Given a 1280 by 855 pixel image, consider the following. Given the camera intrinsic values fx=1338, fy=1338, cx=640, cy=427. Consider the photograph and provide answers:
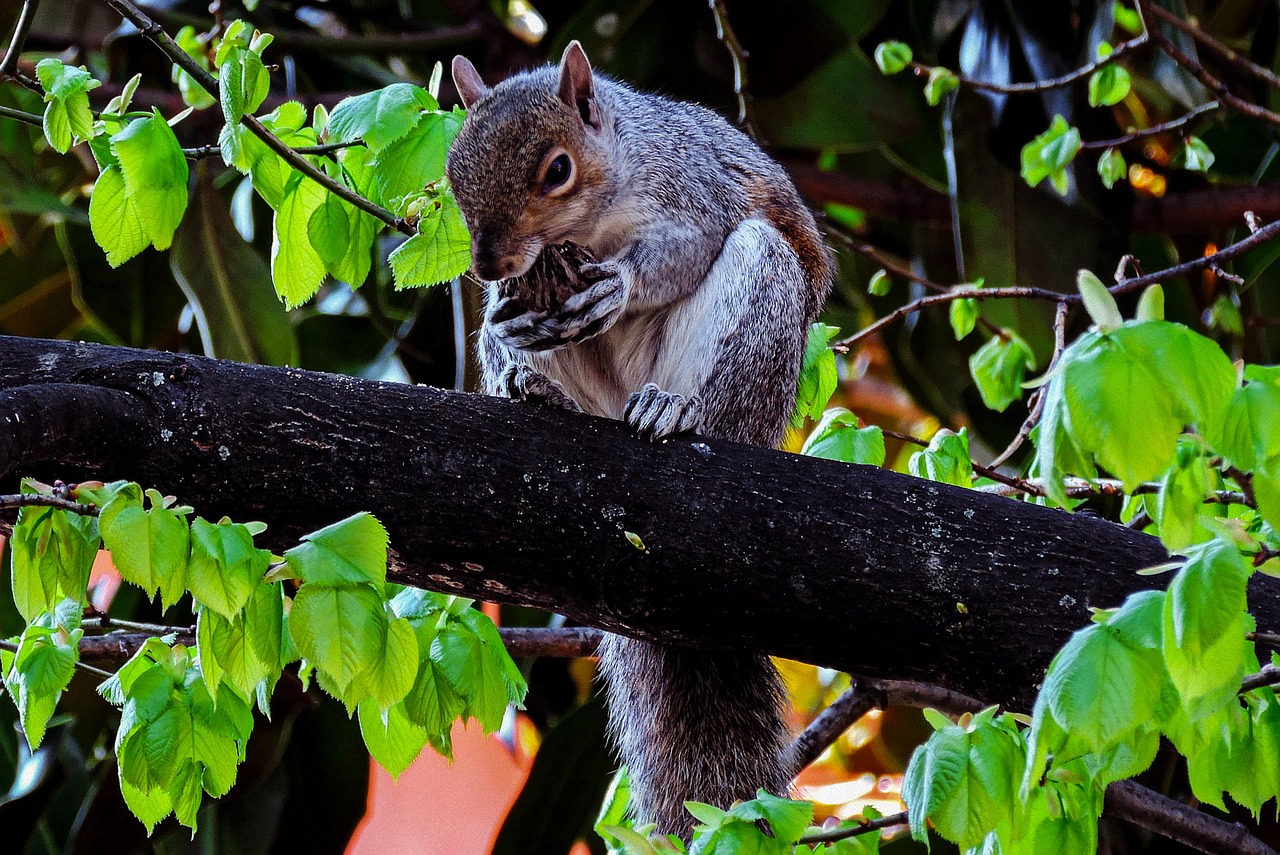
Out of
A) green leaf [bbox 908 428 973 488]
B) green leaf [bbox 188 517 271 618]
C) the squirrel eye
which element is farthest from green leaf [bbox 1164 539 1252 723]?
the squirrel eye

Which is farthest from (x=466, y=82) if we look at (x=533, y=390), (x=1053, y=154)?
(x=1053, y=154)

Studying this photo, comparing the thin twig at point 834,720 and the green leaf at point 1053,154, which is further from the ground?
the green leaf at point 1053,154

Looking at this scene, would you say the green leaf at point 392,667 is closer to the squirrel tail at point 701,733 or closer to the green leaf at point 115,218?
the green leaf at point 115,218

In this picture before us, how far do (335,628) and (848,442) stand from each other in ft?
2.61

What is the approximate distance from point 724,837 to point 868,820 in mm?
176

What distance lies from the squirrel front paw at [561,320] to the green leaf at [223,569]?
600mm

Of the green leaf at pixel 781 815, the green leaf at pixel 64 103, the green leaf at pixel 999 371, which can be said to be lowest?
the green leaf at pixel 999 371

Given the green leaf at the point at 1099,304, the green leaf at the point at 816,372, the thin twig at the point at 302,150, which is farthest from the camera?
the green leaf at the point at 816,372

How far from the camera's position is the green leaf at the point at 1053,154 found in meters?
1.76

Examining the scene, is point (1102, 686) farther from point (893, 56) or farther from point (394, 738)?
point (893, 56)

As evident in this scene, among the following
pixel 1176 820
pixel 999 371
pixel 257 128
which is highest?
pixel 257 128

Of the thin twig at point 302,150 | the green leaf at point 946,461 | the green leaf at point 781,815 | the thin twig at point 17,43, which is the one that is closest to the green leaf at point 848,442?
the green leaf at point 946,461

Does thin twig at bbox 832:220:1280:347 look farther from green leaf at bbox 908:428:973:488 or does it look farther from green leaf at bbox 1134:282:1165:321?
green leaf at bbox 1134:282:1165:321

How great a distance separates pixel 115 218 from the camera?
120 cm
